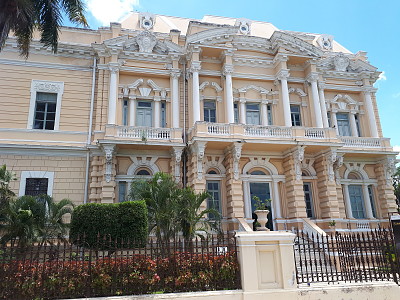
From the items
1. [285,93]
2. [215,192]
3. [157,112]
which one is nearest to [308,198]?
[215,192]

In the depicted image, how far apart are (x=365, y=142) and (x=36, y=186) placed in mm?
17462

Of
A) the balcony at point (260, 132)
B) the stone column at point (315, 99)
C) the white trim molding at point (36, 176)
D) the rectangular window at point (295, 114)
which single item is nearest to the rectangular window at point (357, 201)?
the balcony at point (260, 132)

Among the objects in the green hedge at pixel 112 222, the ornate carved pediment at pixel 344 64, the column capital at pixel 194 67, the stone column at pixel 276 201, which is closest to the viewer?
the green hedge at pixel 112 222

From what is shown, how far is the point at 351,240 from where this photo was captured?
847cm

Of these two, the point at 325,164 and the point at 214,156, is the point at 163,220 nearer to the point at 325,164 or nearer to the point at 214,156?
the point at 214,156

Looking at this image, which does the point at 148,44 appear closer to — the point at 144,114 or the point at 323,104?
the point at 144,114

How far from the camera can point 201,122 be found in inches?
609

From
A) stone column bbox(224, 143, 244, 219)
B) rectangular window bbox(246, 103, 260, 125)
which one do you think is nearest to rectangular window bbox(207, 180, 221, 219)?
stone column bbox(224, 143, 244, 219)

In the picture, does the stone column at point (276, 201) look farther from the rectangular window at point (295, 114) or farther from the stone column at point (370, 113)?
the stone column at point (370, 113)

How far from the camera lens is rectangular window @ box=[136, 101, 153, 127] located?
17172 millimetres

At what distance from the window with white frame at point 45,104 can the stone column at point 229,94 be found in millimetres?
8498

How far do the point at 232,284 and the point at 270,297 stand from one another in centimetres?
86

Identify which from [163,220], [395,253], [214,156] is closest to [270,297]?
[395,253]

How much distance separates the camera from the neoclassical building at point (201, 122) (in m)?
15.3
